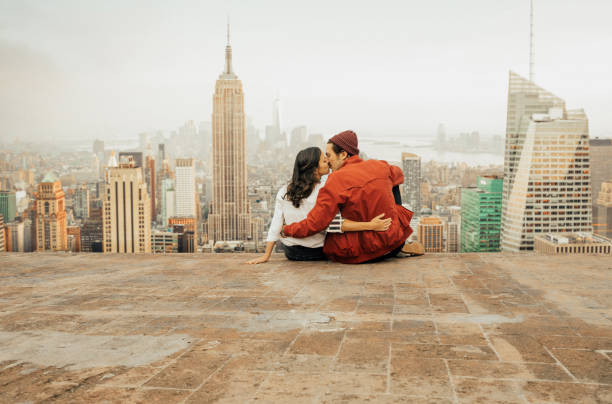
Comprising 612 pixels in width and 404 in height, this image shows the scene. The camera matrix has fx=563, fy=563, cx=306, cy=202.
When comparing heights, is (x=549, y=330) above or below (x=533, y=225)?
above

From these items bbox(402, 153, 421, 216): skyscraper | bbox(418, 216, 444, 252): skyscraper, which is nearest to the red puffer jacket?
bbox(418, 216, 444, 252): skyscraper

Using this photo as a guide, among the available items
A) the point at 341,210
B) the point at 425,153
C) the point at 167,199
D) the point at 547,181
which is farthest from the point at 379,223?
the point at 167,199

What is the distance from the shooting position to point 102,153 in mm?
51500

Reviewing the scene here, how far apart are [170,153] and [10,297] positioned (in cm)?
6269

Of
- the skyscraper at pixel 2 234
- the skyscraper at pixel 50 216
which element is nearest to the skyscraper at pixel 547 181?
the skyscraper at pixel 50 216

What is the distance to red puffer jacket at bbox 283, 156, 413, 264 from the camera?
3.31 m

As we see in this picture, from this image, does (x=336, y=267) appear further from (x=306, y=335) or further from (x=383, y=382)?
(x=383, y=382)

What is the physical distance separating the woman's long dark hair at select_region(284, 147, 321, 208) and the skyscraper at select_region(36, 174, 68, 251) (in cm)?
3731

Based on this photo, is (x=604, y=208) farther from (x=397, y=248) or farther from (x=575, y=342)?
(x=575, y=342)

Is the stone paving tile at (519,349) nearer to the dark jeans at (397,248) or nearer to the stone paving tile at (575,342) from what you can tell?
the stone paving tile at (575,342)

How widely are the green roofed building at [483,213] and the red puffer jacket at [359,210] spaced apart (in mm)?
48369

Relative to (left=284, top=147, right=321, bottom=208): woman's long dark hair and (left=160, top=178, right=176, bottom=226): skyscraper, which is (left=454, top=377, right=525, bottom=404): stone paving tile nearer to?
(left=284, top=147, right=321, bottom=208): woman's long dark hair

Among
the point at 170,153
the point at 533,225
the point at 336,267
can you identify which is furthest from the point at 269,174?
the point at 336,267

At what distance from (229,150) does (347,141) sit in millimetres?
70680
